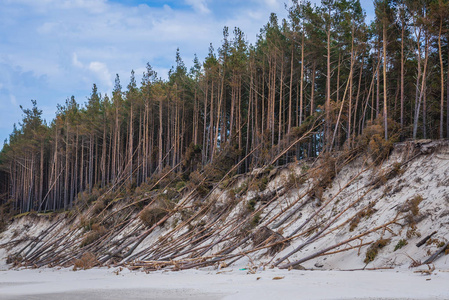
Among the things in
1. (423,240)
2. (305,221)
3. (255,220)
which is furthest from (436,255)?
(255,220)

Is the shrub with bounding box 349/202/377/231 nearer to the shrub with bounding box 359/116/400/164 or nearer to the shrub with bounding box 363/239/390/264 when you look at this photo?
the shrub with bounding box 363/239/390/264

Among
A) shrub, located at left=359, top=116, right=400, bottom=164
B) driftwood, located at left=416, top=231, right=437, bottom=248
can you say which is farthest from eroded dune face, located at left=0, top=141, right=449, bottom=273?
shrub, located at left=359, top=116, right=400, bottom=164

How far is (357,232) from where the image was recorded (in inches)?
361

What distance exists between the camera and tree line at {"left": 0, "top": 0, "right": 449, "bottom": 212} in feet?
56.5

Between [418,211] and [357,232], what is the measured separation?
151 cm

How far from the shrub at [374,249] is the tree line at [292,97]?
537 centimetres

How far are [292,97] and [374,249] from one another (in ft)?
66.8

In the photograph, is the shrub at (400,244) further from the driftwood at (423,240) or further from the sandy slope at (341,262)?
the driftwood at (423,240)

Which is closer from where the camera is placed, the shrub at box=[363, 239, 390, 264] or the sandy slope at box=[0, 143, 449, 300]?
the sandy slope at box=[0, 143, 449, 300]

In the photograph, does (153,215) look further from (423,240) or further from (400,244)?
(423,240)

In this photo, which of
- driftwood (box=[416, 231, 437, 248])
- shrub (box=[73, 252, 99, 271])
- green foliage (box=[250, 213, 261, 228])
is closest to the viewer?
driftwood (box=[416, 231, 437, 248])

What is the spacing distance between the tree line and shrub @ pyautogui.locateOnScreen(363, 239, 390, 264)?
5.37 meters

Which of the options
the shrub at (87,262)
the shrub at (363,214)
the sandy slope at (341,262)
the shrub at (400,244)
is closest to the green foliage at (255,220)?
the sandy slope at (341,262)

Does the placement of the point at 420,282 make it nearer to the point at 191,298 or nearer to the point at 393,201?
the point at 191,298
